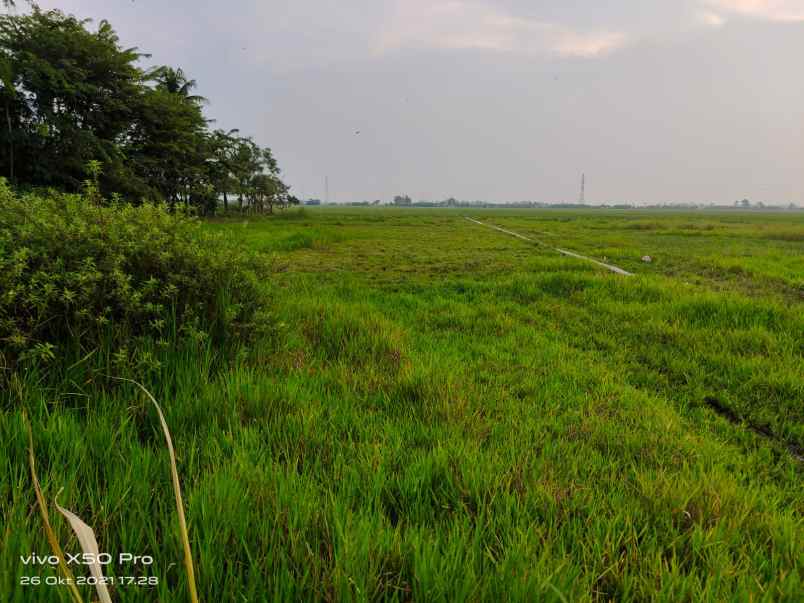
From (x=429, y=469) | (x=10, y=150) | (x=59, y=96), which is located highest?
(x=59, y=96)

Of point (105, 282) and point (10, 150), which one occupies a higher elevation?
point (10, 150)

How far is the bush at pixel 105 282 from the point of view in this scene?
213 cm

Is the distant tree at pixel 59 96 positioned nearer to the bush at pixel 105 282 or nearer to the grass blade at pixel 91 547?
the bush at pixel 105 282

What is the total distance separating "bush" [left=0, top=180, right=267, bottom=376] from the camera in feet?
6.98

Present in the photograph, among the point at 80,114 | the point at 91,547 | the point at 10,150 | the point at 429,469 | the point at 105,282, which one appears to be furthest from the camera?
the point at 80,114

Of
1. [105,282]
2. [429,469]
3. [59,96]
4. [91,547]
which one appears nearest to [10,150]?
[59,96]

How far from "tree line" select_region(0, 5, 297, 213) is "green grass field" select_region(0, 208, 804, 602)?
1280 centimetres

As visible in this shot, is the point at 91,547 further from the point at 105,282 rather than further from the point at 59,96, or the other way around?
the point at 59,96

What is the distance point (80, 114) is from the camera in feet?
65.9

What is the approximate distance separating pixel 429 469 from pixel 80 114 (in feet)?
90.7

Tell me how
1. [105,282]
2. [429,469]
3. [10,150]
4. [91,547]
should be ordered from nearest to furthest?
[91,547]
[429,469]
[105,282]
[10,150]

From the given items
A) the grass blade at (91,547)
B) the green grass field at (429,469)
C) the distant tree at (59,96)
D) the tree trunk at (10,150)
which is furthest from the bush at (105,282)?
the tree trunk at (10,150)

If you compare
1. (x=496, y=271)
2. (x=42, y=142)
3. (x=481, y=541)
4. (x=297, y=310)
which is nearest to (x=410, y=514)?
(x=481, y=541)

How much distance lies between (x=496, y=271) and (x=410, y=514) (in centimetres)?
845
